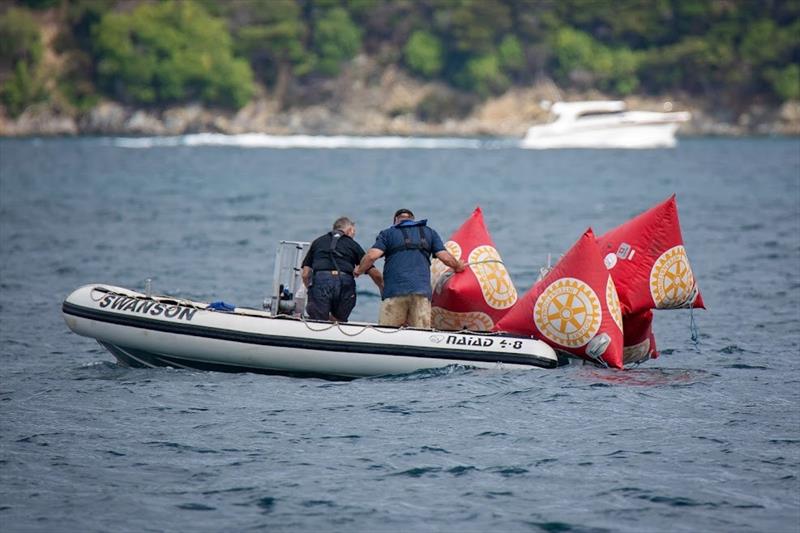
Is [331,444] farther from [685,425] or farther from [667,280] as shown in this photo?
[667,280]

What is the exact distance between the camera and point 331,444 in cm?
1295

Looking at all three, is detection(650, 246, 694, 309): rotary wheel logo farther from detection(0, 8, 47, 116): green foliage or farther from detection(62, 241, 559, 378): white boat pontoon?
detection(0, 8, 47, 116): green foliage

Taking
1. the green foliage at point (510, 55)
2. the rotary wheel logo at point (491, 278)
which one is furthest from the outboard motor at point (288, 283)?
the green foliage at point (510, 55)

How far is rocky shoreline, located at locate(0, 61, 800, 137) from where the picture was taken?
392 feet

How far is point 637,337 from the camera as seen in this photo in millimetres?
16391

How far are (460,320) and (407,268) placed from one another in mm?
1428

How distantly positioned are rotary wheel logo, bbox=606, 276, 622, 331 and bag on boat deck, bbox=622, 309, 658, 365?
0.60m

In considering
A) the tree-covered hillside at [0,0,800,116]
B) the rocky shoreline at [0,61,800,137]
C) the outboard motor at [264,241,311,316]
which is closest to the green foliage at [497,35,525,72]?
the tree-covered hillside at [0,0,800,116]

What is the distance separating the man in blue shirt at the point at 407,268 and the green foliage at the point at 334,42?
10968 centimetres

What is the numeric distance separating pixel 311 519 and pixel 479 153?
78652mm

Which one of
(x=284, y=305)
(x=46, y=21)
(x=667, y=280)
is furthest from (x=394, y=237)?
(x=46, y=21)

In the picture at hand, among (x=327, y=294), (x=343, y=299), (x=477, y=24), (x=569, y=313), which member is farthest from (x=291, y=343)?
(x=477, y=24)

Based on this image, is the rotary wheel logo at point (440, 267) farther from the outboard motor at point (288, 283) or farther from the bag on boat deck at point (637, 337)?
the bag on boat deck at point (637, 337)

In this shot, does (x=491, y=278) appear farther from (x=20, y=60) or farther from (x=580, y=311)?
(x=20, y=60)
